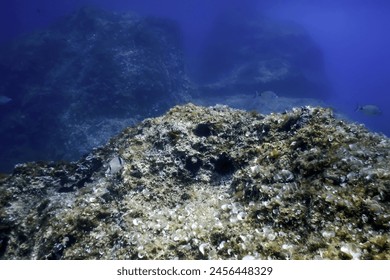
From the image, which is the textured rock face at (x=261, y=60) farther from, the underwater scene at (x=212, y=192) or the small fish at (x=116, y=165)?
the small fish at (x=116, y=165)

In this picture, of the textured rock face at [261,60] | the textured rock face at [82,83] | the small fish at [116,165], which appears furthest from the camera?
the textured rock face at [261,60]

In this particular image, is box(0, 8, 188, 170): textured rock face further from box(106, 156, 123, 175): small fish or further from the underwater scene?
box(106, 156, 123, 175): small fish

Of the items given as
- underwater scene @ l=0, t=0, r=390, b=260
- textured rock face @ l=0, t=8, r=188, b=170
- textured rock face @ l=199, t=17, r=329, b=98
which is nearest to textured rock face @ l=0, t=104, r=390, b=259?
underwater scene @ l=0, t=0, r=390, b=260

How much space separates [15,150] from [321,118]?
23.9 meters

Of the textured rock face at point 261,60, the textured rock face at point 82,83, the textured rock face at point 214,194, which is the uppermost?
the textured rock face at point 261,60

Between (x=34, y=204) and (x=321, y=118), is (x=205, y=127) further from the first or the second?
(x=34, y=204)

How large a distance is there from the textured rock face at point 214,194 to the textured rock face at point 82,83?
1514cm

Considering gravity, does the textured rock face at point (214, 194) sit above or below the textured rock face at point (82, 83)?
below

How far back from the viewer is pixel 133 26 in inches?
1213

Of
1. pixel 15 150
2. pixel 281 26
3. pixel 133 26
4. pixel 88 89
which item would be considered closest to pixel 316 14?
pixel 281 26

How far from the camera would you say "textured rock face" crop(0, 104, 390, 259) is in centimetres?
323

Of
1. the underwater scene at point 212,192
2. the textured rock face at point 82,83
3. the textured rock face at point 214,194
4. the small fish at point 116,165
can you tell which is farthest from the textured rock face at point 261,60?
the small fish at point 116,165

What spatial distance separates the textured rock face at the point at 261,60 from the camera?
35.4 m

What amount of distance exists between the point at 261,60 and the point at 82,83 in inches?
980
